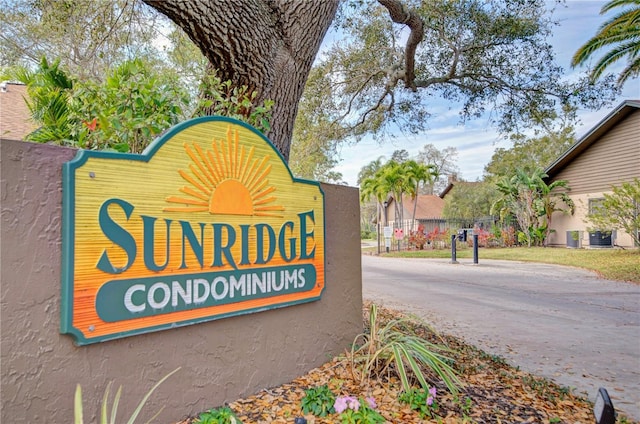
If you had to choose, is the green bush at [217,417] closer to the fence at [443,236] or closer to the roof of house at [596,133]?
the roof of house at [596,133]

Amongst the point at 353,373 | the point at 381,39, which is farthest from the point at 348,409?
the point at 381,39

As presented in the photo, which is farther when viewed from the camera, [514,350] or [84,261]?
[514,350]

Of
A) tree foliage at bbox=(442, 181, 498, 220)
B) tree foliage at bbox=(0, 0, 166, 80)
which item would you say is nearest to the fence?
tree foliage at bbox=(442, 181, 498, 220)

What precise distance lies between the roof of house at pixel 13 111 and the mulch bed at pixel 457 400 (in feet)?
27.5

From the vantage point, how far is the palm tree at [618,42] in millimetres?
12320

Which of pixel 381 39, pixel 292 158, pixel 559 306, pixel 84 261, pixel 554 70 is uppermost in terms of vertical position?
pixel 381 39

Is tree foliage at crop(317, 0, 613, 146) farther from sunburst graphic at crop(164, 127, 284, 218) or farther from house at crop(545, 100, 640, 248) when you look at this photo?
house at crop(545, 100, 640, 248)

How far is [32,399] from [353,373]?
2.07 meters

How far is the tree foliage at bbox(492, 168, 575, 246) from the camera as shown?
22047 millimetres

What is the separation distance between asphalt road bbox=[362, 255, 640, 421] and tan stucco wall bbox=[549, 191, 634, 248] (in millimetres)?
8646

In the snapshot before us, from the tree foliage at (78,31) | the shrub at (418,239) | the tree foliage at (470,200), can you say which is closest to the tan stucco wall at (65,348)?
the tree foliage at (78,31)

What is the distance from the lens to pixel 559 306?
8141 mm

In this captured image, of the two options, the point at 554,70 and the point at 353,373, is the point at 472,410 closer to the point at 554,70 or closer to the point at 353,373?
the point at 353,373

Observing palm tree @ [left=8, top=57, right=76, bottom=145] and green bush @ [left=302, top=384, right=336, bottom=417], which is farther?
palm tree @ [left=8, top=57, right=76, bottom=145]
